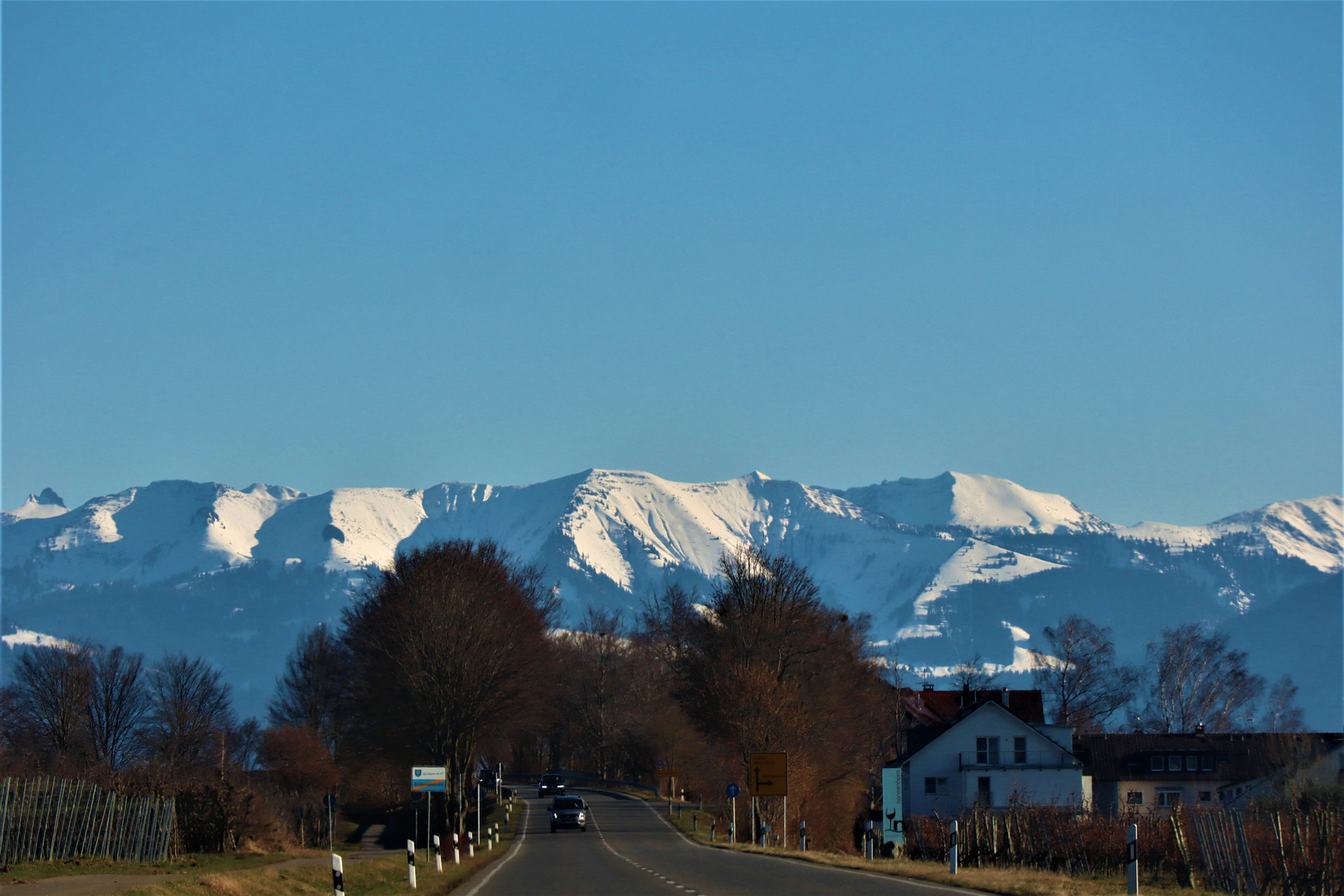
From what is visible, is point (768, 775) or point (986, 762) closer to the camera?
point (768, 775)

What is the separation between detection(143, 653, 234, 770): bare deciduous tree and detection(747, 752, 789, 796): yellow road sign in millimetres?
43304

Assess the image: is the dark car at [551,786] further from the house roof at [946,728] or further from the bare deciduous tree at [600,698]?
the house roof at [946,728]

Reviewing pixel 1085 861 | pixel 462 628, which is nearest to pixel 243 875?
pixel 1085 861

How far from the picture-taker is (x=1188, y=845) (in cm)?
2702

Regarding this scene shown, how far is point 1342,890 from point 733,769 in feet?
150

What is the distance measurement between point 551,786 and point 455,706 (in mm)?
43749

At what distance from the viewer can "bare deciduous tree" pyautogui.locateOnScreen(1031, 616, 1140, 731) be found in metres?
112

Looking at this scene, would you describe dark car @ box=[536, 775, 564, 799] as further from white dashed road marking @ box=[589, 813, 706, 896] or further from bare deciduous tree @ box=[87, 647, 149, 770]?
white dashed road marking @ box=[589, 813, 706, 896]

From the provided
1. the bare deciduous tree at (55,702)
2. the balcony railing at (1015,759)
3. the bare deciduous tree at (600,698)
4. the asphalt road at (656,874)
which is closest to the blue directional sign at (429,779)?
the asphalt road at (656,874)

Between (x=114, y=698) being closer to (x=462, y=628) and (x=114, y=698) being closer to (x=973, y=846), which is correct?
(x=462, y=628)

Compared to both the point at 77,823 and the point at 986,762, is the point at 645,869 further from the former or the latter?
the point at 986,762

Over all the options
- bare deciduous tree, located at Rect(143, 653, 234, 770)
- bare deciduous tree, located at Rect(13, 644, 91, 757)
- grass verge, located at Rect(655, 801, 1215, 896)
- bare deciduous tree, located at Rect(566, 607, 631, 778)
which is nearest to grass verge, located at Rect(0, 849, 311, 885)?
grass verge, located at Rect(655, 801, 1215, 896)

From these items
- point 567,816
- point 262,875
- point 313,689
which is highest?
point 313,689

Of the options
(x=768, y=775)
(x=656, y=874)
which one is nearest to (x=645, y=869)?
(x=656, y=874)
